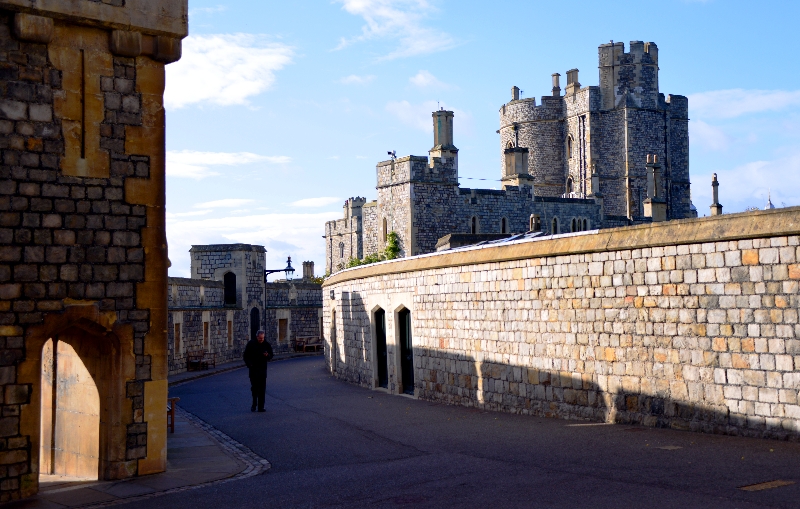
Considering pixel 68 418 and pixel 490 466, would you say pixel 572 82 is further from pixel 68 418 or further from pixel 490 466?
pixel 490 466

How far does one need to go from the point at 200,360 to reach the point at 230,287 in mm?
8129

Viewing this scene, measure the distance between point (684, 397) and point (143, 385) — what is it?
21.4ft

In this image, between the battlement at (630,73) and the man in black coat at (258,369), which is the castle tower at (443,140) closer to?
the battlement at (630,73)

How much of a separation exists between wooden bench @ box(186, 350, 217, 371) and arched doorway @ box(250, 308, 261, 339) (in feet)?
17.6

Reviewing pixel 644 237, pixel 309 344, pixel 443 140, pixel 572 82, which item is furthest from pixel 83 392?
pixel 572 82

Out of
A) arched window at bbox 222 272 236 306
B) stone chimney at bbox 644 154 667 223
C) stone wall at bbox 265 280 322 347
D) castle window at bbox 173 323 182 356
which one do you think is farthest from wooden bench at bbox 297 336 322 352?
stone chimney at bbox 644 154 667 223

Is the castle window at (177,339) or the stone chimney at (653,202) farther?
the stone chimney at (653,202)

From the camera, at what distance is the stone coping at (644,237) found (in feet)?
31.6

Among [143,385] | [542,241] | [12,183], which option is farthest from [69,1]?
[542,241]

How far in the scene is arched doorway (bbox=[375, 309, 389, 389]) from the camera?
792 inches

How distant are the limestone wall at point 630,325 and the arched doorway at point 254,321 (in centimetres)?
2078

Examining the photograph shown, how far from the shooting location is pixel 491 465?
9359 millimetres

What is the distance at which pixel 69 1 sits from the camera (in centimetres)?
971

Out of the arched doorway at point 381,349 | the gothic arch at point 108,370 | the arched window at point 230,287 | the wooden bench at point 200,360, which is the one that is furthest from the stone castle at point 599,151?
the gothic arch at point 108,370
